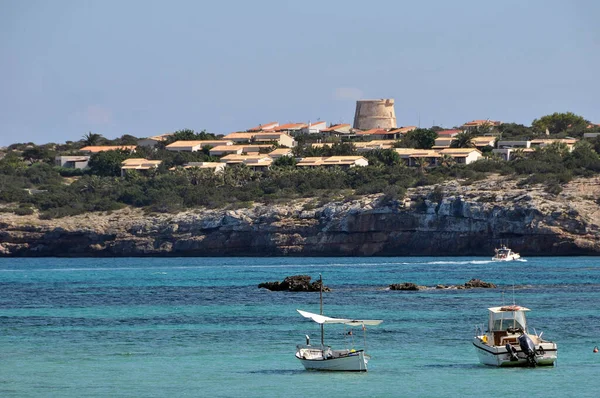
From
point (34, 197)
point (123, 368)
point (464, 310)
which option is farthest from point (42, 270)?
point (123, 368)

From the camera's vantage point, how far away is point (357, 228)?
142 meters

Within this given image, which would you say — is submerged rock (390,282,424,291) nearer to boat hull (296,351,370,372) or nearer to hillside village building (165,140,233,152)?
boat hull (296,351,370,372)

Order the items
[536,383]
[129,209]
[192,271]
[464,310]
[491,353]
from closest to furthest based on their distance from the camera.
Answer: [536,383] < [491,353] < [464,310] < [192,271] < [129,209]

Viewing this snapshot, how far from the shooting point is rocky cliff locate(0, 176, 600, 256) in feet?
437

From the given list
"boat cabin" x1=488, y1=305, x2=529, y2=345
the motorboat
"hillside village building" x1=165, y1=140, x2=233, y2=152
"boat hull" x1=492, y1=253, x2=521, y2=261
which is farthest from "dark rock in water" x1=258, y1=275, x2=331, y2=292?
"hillside village building" x1=165, y1=140, x2=233, y2=152

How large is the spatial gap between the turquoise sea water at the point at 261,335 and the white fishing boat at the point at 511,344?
432mm

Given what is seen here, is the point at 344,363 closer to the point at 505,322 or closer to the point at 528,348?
the point at 505,322

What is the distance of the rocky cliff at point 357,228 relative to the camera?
13312 cm

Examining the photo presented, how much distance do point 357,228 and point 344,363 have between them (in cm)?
10009

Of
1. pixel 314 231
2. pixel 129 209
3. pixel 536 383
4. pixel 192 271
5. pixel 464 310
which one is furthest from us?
pixel 129 209

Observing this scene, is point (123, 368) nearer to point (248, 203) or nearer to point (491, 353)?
point (491, 353)

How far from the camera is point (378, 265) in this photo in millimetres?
118625

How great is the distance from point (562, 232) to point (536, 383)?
9410cm

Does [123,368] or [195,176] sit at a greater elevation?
[195,176]
